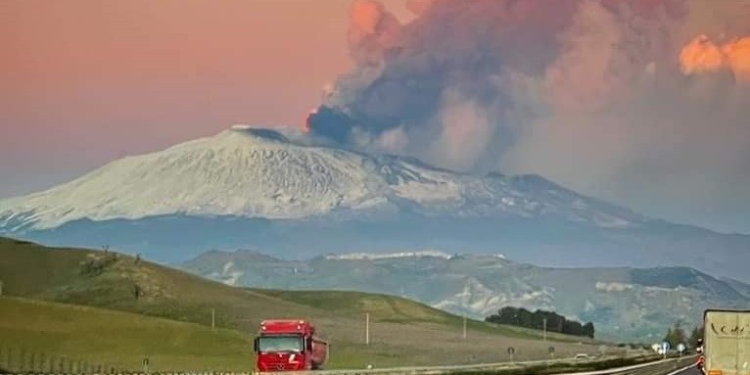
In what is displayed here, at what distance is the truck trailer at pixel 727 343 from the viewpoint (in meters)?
64.4

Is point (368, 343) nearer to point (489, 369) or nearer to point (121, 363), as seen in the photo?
point (121, 363)

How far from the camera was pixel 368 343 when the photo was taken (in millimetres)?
189500

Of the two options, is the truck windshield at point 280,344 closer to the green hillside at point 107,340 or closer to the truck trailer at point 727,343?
the green hillside at point 107,340

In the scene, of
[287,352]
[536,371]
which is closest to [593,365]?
[536,371]

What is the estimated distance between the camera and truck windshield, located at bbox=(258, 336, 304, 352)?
91.8 m

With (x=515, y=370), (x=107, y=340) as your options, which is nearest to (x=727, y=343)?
(x=515, y=370)

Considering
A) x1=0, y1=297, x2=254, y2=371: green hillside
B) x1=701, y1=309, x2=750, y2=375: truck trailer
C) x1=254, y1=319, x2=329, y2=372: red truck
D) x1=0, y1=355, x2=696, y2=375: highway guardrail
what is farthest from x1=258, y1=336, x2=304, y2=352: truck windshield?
x1=701, y1=309, x2=750, y2=375: truck trailer

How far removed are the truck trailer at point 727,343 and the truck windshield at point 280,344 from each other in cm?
3274

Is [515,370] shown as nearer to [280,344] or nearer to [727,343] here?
[280,344]

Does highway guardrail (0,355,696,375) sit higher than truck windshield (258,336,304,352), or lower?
lower

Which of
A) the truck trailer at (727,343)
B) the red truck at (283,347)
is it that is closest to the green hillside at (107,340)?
the red truck at (283,347)

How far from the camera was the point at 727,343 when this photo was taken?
65000 mm

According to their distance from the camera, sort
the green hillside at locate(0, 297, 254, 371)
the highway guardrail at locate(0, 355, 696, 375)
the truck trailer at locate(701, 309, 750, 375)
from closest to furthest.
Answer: the truck trailer at locate(701, 309, 750, 375) < the highway guardrail at locate(0, 355, 696, 375) < the green hillside at locate(0, 297, 254, 371)

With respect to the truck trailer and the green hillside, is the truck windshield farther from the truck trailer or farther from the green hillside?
the truck trailer
